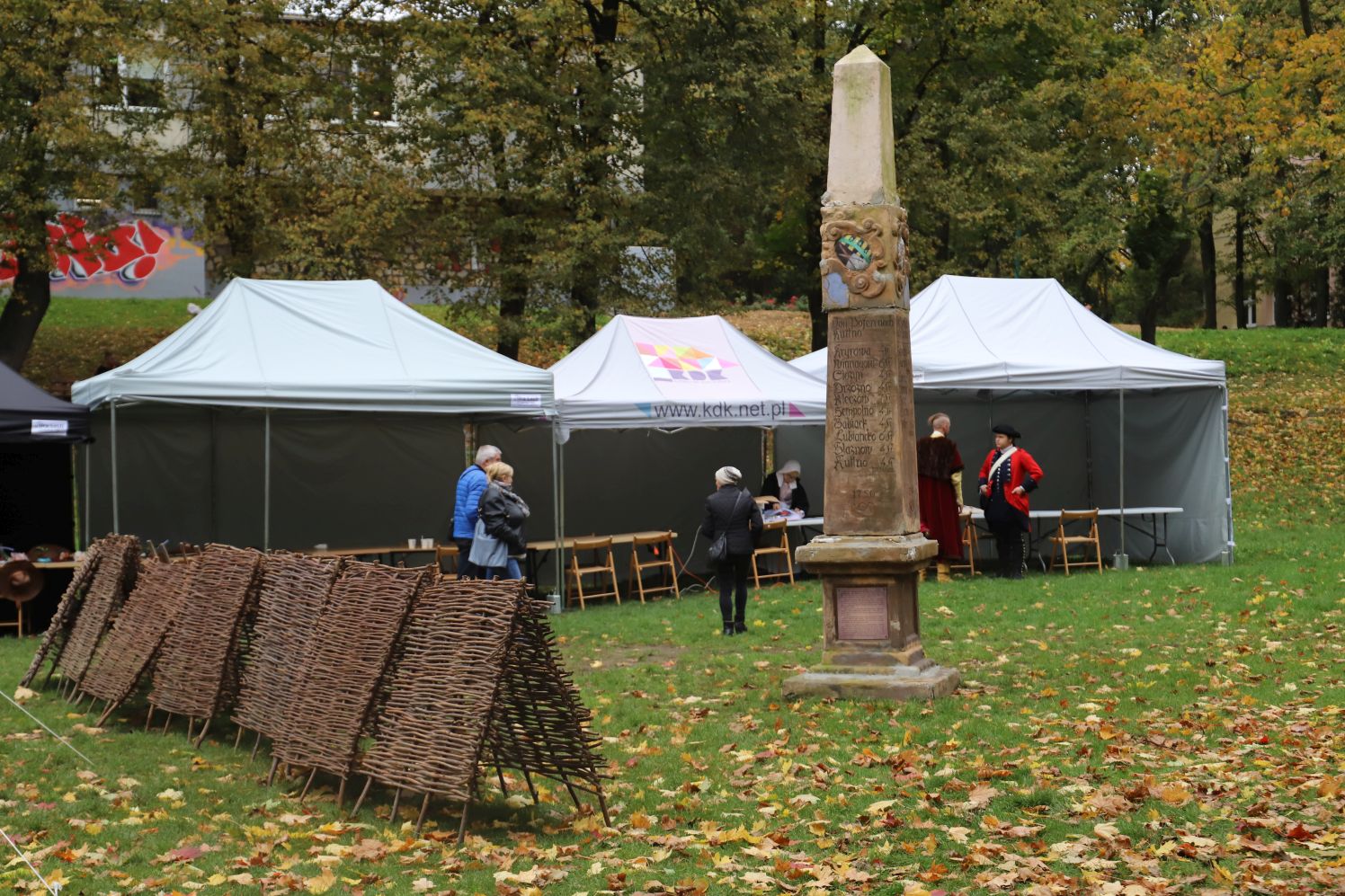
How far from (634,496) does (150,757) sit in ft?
35.2

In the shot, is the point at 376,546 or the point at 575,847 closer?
the point at 575,847

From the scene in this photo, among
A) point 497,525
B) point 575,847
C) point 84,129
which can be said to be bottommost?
point 575,847

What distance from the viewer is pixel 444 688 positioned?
22.6 feet

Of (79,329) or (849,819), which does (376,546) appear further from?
(79,329)

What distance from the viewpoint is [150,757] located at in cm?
862

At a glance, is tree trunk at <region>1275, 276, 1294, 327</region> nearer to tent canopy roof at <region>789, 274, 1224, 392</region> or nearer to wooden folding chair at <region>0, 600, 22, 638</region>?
tent canopy roof at <region>789, 274, 1224, 392</region>

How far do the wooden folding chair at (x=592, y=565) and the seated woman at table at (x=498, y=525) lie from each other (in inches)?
98.0

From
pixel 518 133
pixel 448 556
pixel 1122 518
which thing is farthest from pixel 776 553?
pixel 518 133

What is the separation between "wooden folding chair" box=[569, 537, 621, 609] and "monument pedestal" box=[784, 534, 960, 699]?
5.88m

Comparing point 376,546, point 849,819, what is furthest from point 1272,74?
point 849,819

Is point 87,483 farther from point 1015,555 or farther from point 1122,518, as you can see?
point 1122,518

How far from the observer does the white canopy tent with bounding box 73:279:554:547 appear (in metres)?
14.0

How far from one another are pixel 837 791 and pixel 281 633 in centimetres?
307

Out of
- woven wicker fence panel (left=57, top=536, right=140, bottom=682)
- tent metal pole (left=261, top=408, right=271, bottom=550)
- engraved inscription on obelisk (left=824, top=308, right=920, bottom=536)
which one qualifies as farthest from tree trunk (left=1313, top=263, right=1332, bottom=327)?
woven wicker fence panel (left=57, top=536, right=140, bottom=682)
